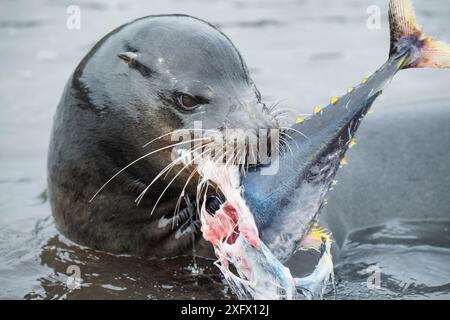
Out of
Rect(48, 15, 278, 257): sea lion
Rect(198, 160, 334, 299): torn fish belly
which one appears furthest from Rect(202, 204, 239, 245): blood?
Rect(48, 15, 278, 257): sea lion

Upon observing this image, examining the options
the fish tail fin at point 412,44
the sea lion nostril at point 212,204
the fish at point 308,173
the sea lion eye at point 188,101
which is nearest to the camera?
the fish at point 308,173

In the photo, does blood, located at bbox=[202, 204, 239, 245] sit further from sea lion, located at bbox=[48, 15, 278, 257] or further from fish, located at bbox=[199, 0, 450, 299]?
sea lion, located at bbox=[48, 15, 278, 257]

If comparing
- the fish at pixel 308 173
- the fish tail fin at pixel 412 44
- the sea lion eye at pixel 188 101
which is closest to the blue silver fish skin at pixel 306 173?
the fish at pixel 308 173

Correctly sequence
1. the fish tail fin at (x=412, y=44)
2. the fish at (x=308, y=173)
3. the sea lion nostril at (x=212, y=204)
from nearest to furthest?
the fish at (x=308, y=173)
the fish tail fin at (x=412, y=44)
the sea lion nostril at (x=212, y=204)

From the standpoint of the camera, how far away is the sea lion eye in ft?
12.6

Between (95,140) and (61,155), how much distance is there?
0.87 feet

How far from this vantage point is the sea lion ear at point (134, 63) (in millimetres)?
4016

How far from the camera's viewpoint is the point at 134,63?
4.05m

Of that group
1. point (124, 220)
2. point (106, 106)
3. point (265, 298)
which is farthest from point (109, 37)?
point (265, 298)

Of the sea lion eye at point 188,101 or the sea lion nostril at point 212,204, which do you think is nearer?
the sea lion eye at point 188,101

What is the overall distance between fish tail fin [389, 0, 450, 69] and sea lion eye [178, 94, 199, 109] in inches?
35.4

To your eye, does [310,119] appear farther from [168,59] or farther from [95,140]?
[95,140]

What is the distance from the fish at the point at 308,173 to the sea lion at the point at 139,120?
0.64 feet

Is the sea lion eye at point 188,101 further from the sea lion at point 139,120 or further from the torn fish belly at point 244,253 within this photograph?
the torn fish belly at point 244,253
